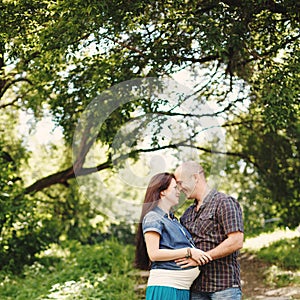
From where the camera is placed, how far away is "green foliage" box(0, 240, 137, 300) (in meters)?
7.30

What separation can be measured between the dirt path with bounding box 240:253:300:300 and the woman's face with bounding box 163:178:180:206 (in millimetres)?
4142

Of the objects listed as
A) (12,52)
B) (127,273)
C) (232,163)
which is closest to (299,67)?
(12,52)

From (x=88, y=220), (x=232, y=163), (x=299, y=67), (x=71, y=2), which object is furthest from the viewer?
(x=88, y=220)

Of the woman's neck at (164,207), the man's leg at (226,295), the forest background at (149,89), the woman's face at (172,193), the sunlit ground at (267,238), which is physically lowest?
the man's leg at (226,295)

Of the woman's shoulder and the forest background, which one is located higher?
the forest background

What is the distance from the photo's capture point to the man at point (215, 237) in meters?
3.58

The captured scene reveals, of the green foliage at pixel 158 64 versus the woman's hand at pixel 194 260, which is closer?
the woman's hand at pixel 194 260

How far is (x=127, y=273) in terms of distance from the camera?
9344mm

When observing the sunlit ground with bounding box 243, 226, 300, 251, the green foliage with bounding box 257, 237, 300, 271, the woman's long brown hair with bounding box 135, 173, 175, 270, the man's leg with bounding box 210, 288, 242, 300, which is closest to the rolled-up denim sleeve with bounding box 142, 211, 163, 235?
the woman's long brown hair with bounding box 135, 173, 175, 270

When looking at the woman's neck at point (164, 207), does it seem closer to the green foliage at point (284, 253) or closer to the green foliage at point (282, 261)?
the green foliage at point (282, 261)

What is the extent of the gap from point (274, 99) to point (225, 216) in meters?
3.42

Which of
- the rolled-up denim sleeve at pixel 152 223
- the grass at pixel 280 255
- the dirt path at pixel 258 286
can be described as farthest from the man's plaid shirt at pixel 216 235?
the grass at pixel 280 255

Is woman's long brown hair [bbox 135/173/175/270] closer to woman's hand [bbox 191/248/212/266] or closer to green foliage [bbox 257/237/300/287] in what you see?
woman's hand [bbox 191/248/212/266]

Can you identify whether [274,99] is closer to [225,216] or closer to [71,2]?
[71,2]
